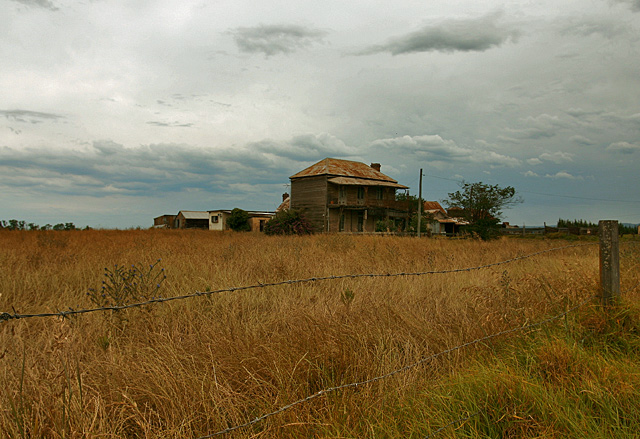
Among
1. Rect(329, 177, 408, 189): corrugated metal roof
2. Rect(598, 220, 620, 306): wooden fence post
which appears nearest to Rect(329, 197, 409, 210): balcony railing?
Rect(329, 177, 408, 189): corrugated metal roof

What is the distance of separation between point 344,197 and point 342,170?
2.69 metres

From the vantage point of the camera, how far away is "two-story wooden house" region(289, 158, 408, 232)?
3491cm

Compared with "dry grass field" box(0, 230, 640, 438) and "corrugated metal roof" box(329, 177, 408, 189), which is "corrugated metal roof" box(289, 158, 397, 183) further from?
"dry grass field" box(0, 230, 640, 438)

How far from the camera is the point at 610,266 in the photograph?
425 centimetres

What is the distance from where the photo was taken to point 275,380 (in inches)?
109

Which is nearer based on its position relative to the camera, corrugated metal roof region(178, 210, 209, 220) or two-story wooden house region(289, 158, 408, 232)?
two-story wooden house region(289, 158, 408, 232)

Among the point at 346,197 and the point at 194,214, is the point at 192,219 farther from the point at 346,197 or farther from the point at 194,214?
the point at 346,197

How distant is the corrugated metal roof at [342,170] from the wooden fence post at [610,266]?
30.6m

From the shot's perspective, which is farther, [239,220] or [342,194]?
[239,220]

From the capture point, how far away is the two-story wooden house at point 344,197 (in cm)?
3491

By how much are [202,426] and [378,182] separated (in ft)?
118

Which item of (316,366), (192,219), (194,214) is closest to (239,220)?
(192,219)

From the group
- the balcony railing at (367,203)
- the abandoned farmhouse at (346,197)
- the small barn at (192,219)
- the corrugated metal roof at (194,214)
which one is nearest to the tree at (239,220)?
the abandoned farmhouse at (346,197)

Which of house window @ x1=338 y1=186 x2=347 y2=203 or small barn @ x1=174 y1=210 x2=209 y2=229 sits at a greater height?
house window @ x1=338 y1=186 x2=347 y2=203
